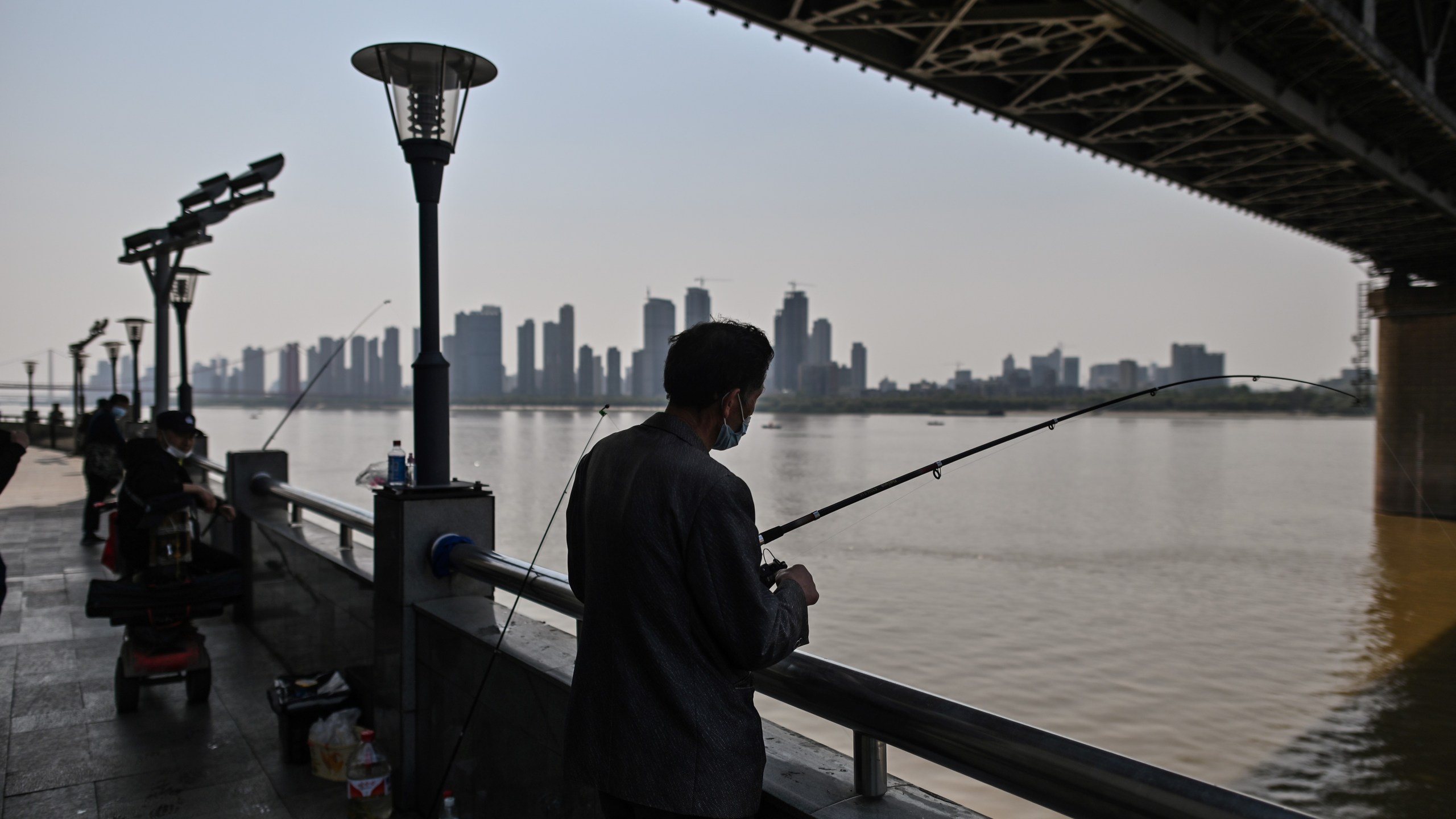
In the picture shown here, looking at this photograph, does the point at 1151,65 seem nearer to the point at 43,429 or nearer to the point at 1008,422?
the point at 43,429

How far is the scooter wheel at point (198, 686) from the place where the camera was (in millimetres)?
4930

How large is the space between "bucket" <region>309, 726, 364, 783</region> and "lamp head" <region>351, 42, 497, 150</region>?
2382mm

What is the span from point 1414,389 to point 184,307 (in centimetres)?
3250

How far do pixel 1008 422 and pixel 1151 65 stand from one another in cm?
6450

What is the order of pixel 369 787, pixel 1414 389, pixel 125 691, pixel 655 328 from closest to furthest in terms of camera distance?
pixel 369 787, pixel 125 691, pixel 655 328, pixel 1414 389

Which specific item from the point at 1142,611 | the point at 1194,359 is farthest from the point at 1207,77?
the point at 1142,611

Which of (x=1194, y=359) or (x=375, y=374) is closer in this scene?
(x=1194, y=359)

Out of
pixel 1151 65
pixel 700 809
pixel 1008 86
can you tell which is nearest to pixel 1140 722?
pixel 1151 65

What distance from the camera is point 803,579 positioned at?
1.69 metres

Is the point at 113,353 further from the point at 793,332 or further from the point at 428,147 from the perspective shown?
the point at 428,147

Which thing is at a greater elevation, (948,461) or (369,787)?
(948,461)

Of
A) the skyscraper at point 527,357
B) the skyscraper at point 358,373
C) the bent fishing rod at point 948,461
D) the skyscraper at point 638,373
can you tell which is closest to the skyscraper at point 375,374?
the skyscraper at point 358,373

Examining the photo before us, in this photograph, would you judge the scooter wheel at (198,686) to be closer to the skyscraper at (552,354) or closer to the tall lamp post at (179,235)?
the tall lamp post at (179,235)

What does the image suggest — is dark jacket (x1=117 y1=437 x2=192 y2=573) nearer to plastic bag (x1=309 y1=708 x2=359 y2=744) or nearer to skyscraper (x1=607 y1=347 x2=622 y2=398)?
plastic bag (x1=309 y1=708 x2=359 y2=744)
